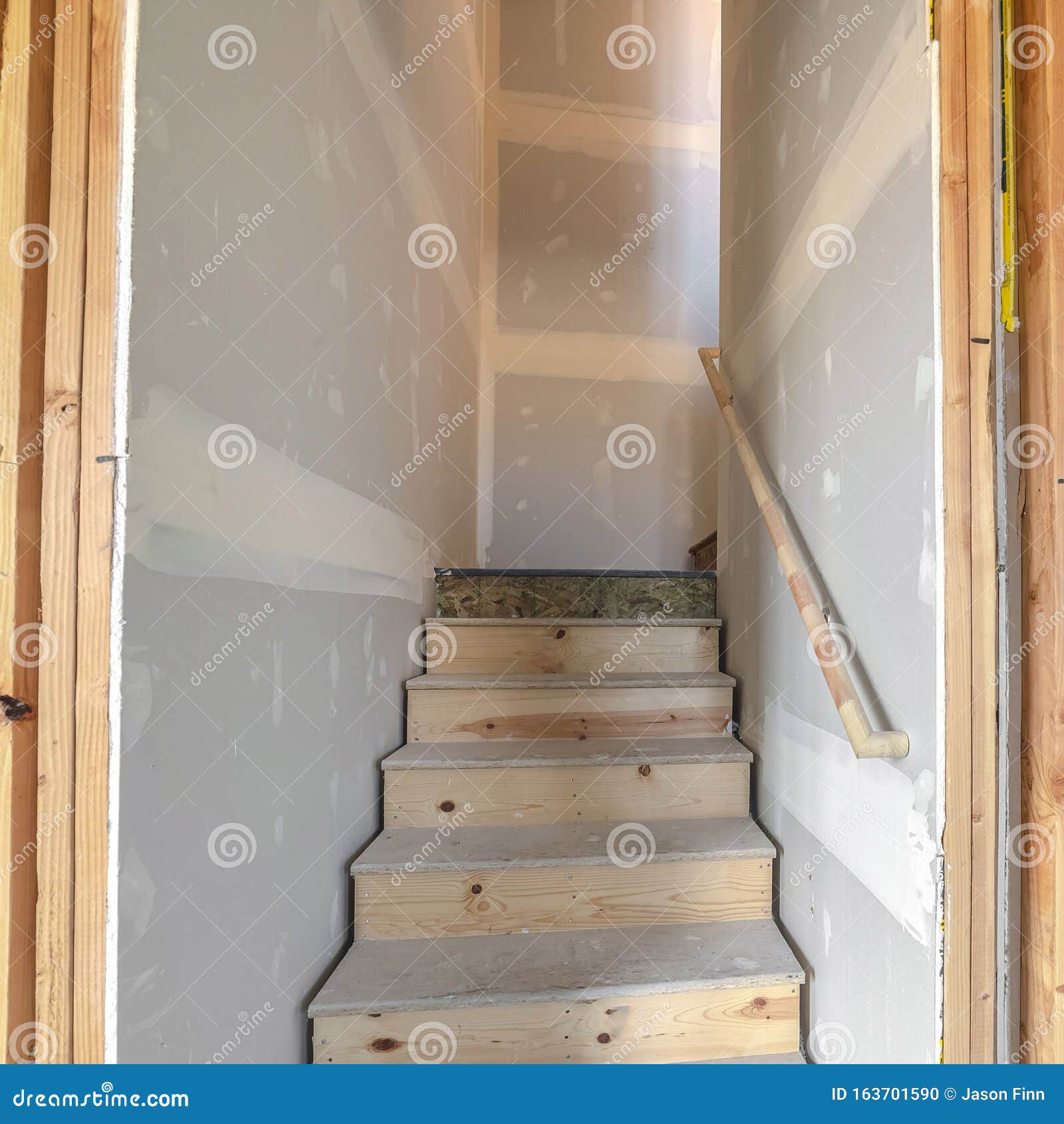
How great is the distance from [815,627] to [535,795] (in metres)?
0.77

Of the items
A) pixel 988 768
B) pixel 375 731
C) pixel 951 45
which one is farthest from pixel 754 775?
pixel 951 45

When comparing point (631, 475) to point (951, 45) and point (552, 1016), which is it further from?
point (552, 1016)

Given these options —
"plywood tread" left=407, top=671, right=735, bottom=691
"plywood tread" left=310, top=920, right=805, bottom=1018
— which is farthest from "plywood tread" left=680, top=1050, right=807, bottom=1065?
"plywood tread" left=407, top=671, right=735, bottom=691

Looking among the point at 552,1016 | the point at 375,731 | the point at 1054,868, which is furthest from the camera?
the point at 375,731

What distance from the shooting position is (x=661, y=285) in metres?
3.18

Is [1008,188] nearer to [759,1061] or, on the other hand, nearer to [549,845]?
[549,845]

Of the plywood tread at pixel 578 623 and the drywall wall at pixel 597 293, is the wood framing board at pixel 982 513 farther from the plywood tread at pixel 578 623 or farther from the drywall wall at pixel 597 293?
the drywall wall at pixel 597 293

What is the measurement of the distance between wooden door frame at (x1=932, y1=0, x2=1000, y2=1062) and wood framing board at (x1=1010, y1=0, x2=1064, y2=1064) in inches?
1.7

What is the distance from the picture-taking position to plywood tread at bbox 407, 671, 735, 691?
155 cm

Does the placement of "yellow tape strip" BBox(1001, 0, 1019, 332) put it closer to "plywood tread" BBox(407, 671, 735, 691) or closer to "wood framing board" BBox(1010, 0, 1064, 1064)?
"wood framing board" BBox(1010, 0, 1064, 1064)

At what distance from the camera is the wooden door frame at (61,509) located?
0.56 meters

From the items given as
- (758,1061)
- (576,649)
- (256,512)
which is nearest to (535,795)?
(576,649)

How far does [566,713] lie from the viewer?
5.08ft

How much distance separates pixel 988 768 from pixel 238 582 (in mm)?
1088
